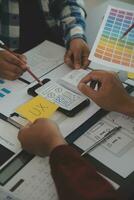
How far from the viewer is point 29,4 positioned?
1447mm

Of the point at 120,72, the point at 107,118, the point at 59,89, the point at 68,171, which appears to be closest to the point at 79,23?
the point at 120,72

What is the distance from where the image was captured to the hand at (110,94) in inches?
38.7

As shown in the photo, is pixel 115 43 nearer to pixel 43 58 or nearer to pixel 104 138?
pixel 43 58

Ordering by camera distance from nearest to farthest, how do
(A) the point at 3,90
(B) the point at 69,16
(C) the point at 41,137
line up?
(C) the point at 41,137
(A) the point at 3,90
(B) the point at 69,16

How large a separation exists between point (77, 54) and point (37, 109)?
0.35 m

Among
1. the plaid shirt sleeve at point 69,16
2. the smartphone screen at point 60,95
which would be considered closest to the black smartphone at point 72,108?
the smartphone screen at point 60,95

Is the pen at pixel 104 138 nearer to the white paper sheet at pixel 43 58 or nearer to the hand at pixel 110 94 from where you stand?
the hand at pixel 110 94

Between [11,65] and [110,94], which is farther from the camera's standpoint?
[11,65]

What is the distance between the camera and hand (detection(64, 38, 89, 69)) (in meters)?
1.21

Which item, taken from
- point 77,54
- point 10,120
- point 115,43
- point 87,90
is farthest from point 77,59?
point 10,120

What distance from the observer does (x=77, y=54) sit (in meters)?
1.25

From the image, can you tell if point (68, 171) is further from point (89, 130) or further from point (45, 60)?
point (45, 60)

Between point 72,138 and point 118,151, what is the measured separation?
4.8 inches

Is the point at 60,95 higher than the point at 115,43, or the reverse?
the point at 115,43
